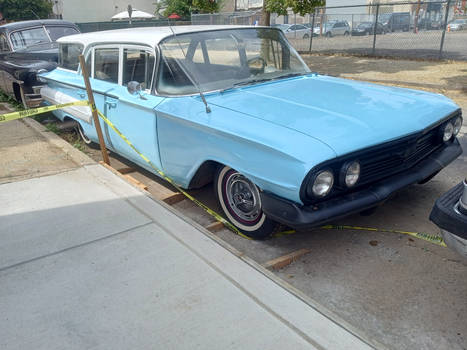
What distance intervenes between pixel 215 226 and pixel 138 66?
181 cm

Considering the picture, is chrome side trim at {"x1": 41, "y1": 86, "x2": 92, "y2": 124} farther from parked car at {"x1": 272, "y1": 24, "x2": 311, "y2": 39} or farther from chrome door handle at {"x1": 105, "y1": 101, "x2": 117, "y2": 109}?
parked car at {"x1": 272, "y1": 24, "x2": 311, "y2": 39}

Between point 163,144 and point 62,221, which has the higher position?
point 163,144

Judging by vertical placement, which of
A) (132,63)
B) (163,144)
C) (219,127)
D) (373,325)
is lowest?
(373,325)

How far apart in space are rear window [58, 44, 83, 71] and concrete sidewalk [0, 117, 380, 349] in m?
2.28

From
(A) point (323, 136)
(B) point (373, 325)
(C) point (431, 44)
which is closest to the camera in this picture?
(B) point (373, 325)

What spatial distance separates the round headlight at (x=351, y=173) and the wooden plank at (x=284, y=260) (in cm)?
69

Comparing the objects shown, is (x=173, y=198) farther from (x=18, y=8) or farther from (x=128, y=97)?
(x=18, y=8)

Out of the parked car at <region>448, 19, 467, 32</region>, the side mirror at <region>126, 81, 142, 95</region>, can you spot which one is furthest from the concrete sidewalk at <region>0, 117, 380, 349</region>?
the parked car at <region>448, 19, 467, 32</region>

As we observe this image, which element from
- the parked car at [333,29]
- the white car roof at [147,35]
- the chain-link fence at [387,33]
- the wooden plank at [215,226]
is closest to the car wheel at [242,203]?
the wooden plank at [215,226]

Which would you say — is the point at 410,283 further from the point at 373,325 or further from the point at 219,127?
the point at 219,127

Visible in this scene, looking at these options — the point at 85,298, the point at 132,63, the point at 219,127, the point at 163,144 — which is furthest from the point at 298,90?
the point at 85,298

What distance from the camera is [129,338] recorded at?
7.27 ft

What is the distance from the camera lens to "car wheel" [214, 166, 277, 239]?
10.7 ft

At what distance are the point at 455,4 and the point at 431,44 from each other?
1954 mm
